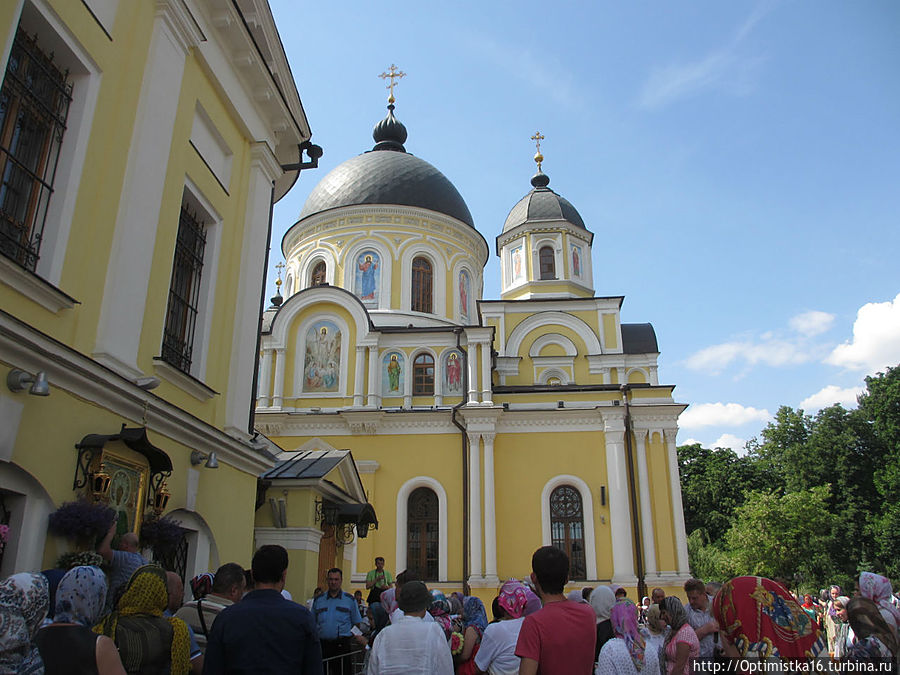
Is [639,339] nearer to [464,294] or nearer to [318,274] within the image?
[464,294]

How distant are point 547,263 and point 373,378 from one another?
30.2 ft

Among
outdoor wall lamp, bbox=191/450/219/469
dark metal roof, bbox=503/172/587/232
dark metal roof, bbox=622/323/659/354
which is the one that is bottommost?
outdoor wall lamp, bbox=191/450/219/469

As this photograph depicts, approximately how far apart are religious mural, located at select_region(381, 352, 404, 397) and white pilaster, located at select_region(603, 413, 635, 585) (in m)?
6.55

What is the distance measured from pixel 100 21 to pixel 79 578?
5499 millimetres

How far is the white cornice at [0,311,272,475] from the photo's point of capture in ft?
16.1

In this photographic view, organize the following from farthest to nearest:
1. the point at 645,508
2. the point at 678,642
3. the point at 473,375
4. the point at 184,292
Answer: the point at 473,375
the point at 645,508
the point at 184,292
the point at 678,642

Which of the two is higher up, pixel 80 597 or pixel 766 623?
pixel 80 597

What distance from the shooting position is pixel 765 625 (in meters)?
3.68

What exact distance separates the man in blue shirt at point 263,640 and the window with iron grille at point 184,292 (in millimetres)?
4770

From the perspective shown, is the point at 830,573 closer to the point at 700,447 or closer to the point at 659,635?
the point at 700,447

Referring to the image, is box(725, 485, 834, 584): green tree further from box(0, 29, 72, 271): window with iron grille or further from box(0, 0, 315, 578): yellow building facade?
box(0, 29, 72, 271): window with iron grille

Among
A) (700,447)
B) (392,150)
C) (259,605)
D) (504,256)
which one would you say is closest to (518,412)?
(504,256)

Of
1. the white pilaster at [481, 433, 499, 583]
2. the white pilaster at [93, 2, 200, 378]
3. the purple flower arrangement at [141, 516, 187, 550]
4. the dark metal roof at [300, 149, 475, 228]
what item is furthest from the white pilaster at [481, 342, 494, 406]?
the purple flower arrangement at [141, 516, 187, 550]

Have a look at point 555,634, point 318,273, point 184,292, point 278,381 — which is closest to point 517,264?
point 318,273
